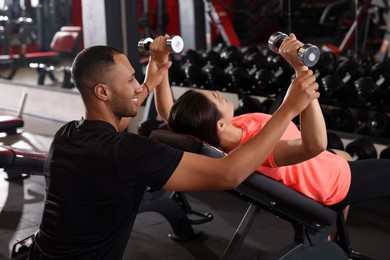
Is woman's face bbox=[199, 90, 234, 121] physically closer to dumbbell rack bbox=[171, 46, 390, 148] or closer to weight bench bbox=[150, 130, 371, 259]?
weight bench bbox=[150, 130, 371, 259]

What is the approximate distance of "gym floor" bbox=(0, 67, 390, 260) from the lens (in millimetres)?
2549

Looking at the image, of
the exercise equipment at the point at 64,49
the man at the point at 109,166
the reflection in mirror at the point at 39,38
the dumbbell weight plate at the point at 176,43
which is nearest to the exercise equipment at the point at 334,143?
the dumbbell weight plate at the point at 176,43

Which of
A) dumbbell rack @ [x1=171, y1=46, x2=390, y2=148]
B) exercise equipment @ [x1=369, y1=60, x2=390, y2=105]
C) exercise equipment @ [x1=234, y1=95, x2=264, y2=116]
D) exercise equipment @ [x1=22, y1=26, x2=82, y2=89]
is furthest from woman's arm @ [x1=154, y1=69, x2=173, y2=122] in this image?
exercise equipment @ [x1=22, y1=26, x2=82, y2=89]

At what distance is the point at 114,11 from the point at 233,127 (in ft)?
9.59

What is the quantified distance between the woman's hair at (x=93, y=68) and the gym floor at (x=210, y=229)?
106 centimetres

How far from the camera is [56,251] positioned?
1392mm

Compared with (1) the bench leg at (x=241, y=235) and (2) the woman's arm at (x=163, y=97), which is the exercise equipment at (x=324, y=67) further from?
(1) the bench leg at (x=241, y=235)

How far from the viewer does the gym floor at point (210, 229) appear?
2549mm

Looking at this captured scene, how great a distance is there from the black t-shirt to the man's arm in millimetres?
27

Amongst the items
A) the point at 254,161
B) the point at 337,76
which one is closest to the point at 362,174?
the point at 254,161

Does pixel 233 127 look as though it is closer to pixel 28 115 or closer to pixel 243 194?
pixel 243 194

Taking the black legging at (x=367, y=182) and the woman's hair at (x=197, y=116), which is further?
the black legging at (x=367, y=182)

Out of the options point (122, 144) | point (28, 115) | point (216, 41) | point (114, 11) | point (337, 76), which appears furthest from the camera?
point (216, 41)

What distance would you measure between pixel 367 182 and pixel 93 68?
3.41 ft
